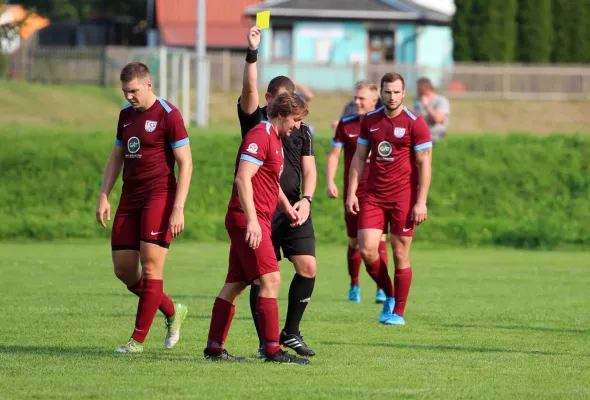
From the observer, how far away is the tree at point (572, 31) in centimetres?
5406

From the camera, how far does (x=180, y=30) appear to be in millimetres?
66188

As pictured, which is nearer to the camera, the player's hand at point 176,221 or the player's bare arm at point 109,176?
the player's hand at point 176,221

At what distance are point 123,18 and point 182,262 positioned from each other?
2450 inches

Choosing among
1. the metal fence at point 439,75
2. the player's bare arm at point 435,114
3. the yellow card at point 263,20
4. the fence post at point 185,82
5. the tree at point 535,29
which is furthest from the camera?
the tree at point 535,29

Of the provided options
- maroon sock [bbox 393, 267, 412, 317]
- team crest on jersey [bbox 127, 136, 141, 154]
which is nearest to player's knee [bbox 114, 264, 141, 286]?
team crest on jersey [bbox 127, 136, 141, 154]

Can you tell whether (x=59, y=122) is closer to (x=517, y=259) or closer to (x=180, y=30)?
(x=517, y=259)

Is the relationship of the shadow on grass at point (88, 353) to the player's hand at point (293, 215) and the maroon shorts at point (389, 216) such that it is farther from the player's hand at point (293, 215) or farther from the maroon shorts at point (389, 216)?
the maroon shorts at point (389, 216)

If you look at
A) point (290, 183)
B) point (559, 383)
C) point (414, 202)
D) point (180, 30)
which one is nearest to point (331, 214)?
point (414, 202)

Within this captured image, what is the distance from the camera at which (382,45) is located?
6153cm

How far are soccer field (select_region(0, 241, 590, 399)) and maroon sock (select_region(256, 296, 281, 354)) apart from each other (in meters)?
0.16

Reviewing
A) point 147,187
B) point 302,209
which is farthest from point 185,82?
point 302,209

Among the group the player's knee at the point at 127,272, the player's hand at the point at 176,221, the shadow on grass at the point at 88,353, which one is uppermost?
the player's hand at the point at 176,221

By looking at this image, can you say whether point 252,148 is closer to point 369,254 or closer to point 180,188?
point 180,188

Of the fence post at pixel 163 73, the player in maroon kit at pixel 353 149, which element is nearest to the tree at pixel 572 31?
the fence post at pixel 163 73
